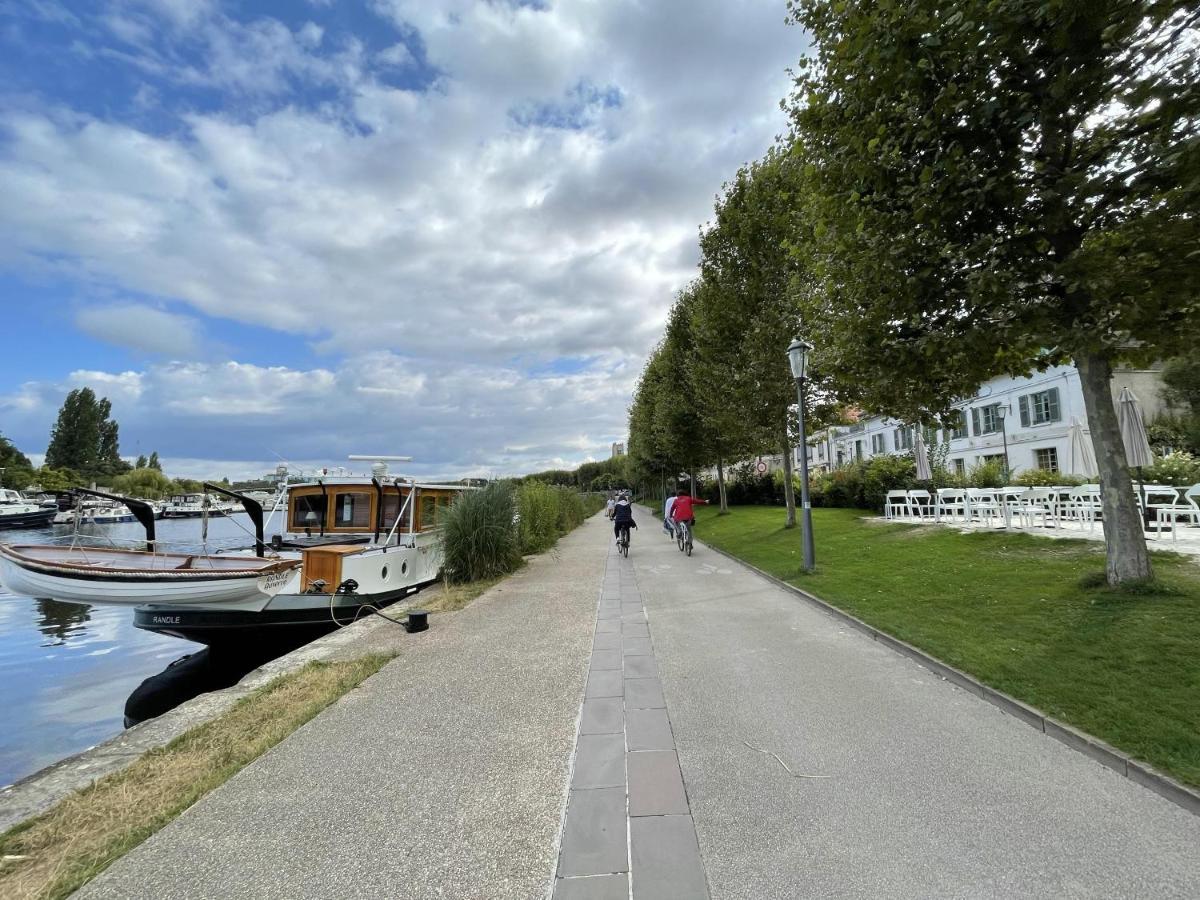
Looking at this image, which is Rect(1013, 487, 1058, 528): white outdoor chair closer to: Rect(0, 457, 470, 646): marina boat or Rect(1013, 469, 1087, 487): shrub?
Rect(1013, 469, 1087, 487): shrub

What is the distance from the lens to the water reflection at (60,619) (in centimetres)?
1388

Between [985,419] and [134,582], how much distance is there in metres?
35.9

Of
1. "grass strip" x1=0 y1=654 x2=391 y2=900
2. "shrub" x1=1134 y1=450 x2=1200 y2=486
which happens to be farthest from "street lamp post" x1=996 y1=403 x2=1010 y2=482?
"grass strip" x1=0 y1=654 x2=391 y2=900

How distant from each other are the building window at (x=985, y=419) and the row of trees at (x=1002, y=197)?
26591 millimetres

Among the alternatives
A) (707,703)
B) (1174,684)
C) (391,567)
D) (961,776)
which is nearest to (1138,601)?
(1174,684)

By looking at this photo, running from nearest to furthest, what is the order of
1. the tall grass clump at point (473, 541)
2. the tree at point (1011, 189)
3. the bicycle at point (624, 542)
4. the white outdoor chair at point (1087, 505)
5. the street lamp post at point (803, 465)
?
the tree at point (1011, 189), the street lamp post at point (803, 465), the white outdoor chair at point (1087, 505), the tall grass clump at point (473, 541), the bicycle at point (624, 542)

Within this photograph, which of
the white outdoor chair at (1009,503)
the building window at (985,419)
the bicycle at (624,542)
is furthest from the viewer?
the building window at (985,419)

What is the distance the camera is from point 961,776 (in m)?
3.61

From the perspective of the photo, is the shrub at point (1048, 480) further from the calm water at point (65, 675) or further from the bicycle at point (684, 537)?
the calm water at point (65, 675)

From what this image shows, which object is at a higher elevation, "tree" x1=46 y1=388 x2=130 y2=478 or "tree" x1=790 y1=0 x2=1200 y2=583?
"tree" x1=46 y1=388 x2=130 y2=478

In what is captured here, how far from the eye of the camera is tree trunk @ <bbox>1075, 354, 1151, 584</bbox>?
278 inches

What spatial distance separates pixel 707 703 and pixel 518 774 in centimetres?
185

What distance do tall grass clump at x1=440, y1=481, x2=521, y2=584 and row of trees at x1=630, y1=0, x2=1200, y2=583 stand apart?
7.83 m

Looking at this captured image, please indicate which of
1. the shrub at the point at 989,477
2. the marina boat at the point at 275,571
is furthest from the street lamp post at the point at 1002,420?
the marina boat at the point at 275,571
